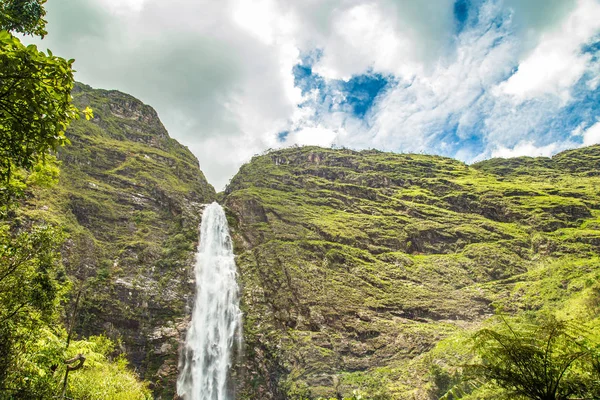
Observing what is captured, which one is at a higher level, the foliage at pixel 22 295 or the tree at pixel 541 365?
the foliage at pixel 22 295

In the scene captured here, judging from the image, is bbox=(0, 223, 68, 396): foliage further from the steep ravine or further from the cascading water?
the cascading water

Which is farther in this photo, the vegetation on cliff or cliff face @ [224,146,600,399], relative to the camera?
cliff face @ [224,146,600,399]

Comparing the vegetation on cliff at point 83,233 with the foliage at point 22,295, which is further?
the foliage at point 22,295

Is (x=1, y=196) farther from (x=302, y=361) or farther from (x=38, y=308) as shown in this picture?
(x=302, y=361)

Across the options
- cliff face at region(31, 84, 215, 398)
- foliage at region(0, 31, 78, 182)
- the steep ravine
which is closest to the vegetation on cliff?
foliage at region(0, 31, 78, 182)

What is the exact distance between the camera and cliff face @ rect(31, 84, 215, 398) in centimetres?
3959

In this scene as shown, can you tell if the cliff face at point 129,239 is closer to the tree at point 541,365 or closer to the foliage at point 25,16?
the foliage at point 25,16

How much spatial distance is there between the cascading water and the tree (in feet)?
115

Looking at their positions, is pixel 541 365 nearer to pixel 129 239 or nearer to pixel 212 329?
pixel 212 329

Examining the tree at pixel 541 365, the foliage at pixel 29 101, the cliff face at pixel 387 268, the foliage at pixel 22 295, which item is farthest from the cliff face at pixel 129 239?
the tree at pixel 541 365

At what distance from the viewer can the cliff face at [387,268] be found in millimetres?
36156

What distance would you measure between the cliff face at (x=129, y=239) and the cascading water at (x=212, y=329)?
1500 millimetres

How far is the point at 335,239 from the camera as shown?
2303 inches

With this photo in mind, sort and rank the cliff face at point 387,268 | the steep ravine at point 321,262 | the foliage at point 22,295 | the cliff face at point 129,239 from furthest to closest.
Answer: the cliff face at point 129,239 < the steep ravine at point 321,262 < the cliff face at point 387,268 < the foliage at point 22,295
